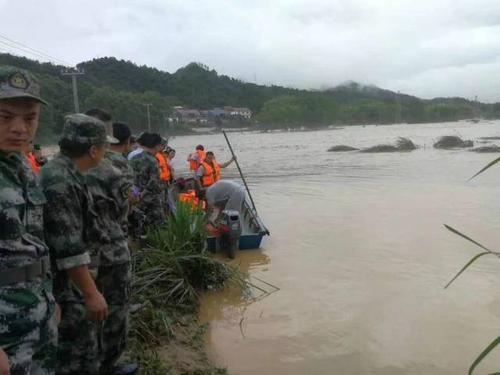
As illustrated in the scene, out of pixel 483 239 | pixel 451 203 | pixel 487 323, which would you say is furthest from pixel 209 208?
pixel 451 203

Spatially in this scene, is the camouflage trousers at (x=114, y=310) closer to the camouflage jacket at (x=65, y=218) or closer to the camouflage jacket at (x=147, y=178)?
the camouflage jacket at (x=65, y=218)

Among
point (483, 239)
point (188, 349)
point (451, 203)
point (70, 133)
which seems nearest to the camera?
point (70, 133)

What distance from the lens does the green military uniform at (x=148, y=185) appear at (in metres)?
6.04

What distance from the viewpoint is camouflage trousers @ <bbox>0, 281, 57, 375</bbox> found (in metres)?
1.64

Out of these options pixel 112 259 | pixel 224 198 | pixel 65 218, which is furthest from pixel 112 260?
pixel 224 198

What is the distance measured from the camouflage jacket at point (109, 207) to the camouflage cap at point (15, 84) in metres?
0.91

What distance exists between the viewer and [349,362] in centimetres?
393

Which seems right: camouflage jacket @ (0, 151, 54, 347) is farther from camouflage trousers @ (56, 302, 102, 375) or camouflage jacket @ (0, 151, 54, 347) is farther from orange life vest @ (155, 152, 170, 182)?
orange life vest @ (155, 152, 170, 182)

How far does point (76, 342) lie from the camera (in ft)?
8.03

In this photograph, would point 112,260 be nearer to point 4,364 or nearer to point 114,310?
point 114,310

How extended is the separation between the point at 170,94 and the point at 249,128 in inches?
587

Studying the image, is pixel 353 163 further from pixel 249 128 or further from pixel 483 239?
pixel 249 128

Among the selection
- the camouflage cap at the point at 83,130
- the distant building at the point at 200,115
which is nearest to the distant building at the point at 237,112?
the distant building at the point at 200,115

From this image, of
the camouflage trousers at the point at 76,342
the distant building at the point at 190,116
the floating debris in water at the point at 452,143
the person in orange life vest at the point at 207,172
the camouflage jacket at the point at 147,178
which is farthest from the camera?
the distant building at the point at 190,116
